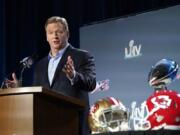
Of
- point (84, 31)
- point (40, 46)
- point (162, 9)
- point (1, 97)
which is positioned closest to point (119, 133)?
point (1, 97)

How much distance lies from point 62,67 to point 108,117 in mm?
785

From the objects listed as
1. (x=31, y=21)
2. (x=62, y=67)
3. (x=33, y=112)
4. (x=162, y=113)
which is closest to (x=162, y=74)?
(x=162, y=113)

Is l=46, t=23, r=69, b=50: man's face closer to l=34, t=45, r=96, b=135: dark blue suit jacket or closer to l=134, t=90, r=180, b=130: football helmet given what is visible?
l=34, t=45, r=96, b=135: dark blue suit jacket

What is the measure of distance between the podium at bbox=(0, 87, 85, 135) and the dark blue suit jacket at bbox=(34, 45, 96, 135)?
8.6 inches

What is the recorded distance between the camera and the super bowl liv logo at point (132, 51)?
3.63 m

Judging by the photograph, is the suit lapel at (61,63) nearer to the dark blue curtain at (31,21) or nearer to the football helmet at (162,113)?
the football helmet at (162,113)

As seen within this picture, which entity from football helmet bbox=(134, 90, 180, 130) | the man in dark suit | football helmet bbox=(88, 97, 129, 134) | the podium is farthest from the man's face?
football helmet bbox=(134, 90, 180, 130)

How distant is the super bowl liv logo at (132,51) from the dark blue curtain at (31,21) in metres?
0.74

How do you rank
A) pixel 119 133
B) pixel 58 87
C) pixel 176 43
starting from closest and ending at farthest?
pixel 119 133
pixel 58 87
pixel 176 43

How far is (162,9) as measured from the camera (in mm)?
3521

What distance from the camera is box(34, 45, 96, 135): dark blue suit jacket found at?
249 cm

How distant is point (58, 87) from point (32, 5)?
2354 mm

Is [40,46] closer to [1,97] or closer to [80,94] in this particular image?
[80,94]

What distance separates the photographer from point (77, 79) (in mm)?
2361
